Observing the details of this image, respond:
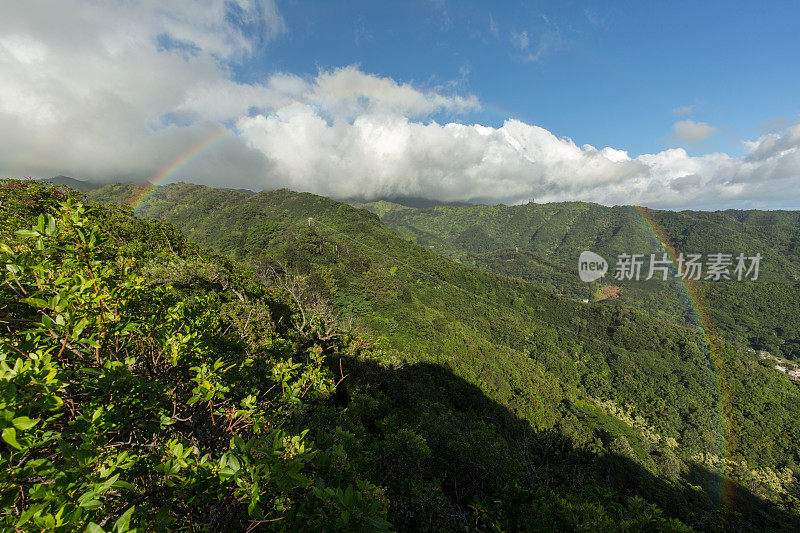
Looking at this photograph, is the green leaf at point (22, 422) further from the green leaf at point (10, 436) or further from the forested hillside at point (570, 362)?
the forested hillside at point (570, 362)

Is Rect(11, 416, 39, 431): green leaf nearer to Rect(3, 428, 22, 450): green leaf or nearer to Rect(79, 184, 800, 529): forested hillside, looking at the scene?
Rect(3, 428, 22, 450): green leaf

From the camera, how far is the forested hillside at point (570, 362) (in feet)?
140

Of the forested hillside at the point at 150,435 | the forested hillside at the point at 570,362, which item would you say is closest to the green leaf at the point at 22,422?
the forested hillside at the point at 150,435

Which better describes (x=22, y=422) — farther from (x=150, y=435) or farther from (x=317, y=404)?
(x=317, y=404)

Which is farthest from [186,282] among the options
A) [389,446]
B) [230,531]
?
[230,531]

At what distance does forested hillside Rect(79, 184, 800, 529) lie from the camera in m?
42.8

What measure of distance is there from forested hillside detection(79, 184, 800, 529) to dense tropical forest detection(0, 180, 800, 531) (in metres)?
0.52

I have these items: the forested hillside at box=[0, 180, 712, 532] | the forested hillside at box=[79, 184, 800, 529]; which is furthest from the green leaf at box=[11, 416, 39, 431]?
the forested hillside at box=[79, 184, 800, 529]

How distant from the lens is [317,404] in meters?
8.03

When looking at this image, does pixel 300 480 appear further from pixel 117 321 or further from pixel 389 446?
pixel 389 446

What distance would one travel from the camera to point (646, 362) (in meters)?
81.4

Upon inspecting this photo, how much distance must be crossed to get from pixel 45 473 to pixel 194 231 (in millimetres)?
138645

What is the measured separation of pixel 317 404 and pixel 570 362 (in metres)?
91.3

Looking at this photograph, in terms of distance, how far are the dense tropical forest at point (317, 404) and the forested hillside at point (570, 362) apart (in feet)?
1.72
